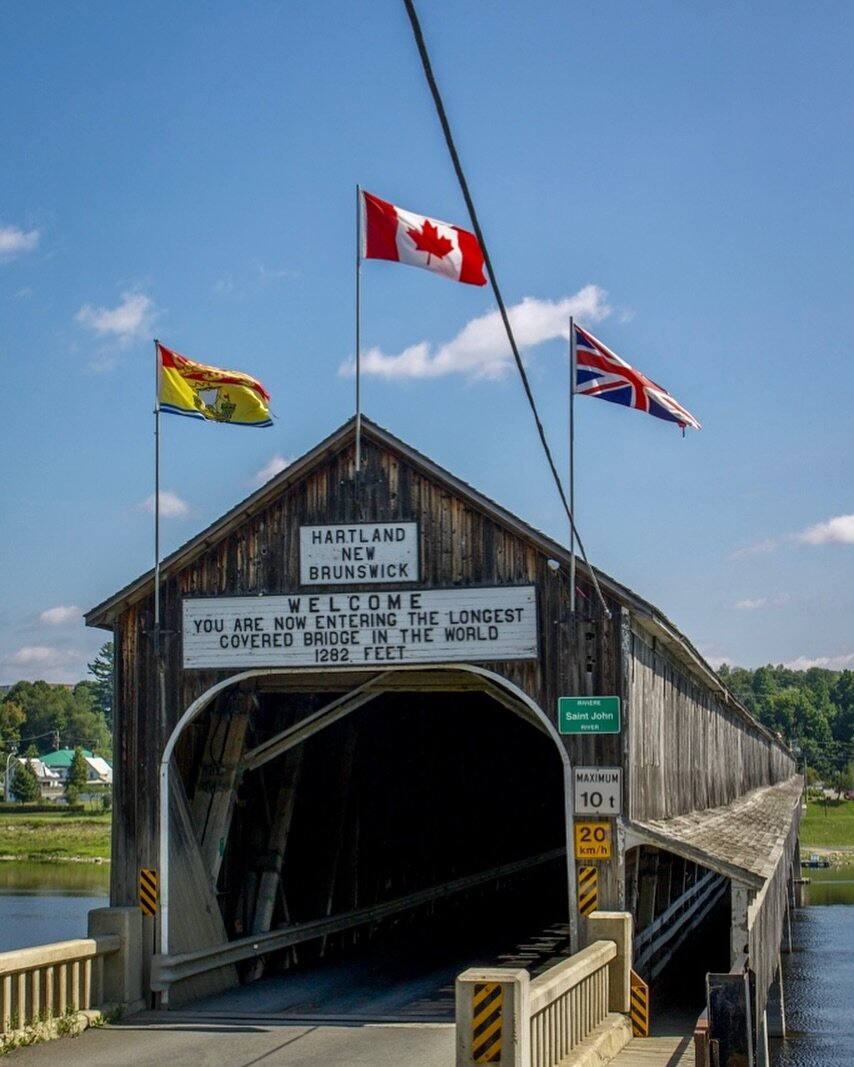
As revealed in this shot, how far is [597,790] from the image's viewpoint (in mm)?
18453

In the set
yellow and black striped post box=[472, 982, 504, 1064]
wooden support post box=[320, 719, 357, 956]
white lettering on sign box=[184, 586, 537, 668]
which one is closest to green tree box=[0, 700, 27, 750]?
wooden support post box=[320, 719, 357, 956]

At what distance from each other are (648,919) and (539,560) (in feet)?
20.5

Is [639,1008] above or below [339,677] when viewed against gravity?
below

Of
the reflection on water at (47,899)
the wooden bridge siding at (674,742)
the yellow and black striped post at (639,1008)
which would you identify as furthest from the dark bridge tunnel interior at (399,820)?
the reflection on water at (47,899)

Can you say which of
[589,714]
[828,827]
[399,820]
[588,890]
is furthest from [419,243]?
[828,827]

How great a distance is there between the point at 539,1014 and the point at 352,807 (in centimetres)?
1447

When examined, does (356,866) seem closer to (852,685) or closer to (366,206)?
(366,206)

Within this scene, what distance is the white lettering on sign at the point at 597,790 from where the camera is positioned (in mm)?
18391

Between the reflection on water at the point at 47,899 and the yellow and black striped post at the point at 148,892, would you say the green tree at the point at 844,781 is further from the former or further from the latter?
the yellow and black striped post at the point at 148,892

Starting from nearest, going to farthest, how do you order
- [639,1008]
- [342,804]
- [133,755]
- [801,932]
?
[639,1008] < [133,755] < [342,804] < [801,932]

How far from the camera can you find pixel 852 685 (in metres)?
184

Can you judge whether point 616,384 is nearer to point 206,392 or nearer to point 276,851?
point 206,392

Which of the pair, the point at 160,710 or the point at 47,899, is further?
the point at 47,899

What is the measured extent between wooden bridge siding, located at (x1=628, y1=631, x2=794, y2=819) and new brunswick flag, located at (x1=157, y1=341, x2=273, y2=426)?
5.85 metres
